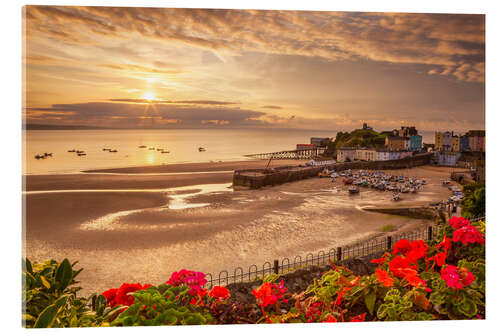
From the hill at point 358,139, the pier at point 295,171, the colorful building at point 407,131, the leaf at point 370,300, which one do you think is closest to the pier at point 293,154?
the hill at point 358,139

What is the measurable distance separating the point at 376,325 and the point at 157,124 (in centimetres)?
266

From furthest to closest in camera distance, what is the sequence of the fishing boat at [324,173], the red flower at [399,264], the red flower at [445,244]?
the fishing boat at [324,173] < the red flower at [445,244] < the red flower at [399,264]

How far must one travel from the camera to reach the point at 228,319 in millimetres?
2141

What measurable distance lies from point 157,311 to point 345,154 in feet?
8.55

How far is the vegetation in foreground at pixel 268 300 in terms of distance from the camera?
187 centimetres

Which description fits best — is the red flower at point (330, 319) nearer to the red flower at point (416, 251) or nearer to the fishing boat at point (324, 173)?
the red flower at point (416, 251)

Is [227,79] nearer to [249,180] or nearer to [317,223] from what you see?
[249,180]

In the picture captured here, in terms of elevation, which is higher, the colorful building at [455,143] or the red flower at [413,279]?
the colorful building at [455,143]

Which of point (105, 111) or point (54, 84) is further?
point (105, 111)

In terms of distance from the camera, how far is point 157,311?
1777 millimetres

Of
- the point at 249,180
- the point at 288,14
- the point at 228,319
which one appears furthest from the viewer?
the point at 249,180

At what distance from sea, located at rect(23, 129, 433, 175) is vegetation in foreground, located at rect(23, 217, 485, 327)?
4.40ft

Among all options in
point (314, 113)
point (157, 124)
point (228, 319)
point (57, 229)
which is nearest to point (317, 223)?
point (314, 113)

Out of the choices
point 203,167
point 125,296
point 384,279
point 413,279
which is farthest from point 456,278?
point 203,167
